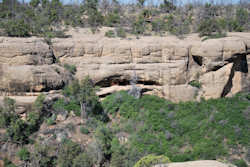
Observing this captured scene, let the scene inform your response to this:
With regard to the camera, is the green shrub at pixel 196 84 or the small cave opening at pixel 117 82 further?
the green shrub at pixel 196 84

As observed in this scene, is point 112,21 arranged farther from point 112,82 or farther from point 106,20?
point 112,82

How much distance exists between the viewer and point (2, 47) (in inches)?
885

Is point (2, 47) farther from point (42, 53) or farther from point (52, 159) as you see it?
point (52, 159)

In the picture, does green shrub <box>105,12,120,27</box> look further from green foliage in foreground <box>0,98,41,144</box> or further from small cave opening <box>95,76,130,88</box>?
green foliage in foreground <box>0,98,41,144</box>

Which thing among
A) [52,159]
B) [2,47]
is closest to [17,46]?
[2,47]

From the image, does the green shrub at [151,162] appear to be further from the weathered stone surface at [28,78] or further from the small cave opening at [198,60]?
the small cave opening at [198,60]

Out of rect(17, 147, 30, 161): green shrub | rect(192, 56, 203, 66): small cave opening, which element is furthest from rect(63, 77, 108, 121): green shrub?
rect(192, 56, 203, 66): small cave opening

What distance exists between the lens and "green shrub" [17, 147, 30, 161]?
18.7 m

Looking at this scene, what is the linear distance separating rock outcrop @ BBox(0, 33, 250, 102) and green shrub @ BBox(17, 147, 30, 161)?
6.07 meters

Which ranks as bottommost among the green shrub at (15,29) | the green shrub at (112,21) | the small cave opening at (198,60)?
the small cave opening at (198,60)

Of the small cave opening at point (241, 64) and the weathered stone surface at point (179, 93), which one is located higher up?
the small cave opening at point (241, 64)

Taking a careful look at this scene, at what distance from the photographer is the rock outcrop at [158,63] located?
24.6 m

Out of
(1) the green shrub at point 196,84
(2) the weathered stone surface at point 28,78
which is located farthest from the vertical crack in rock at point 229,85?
(2) the weathered stone surface at point 28,78

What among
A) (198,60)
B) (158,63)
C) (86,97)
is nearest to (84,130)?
(86,97)
